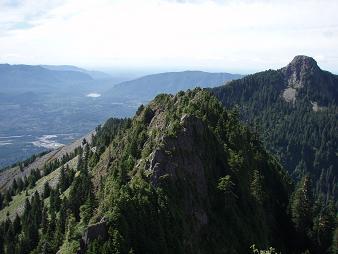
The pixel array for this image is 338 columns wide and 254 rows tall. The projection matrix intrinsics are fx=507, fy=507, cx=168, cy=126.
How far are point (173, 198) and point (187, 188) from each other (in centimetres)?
458

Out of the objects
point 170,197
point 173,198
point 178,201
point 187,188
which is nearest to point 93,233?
point 170,197

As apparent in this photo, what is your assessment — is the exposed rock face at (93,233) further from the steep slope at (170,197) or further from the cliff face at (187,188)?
the cliff face at (187,188)

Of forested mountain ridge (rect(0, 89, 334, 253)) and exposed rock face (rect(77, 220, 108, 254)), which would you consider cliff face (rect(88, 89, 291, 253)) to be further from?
exposed rock face (rect(77, 220, 108, 254))

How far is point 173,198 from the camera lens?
273 feet

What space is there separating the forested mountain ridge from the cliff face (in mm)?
189

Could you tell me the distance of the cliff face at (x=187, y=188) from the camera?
75938 mm

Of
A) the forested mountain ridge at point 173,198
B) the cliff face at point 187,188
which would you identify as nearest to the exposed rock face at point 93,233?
the forested mountain ridge at point 173,198

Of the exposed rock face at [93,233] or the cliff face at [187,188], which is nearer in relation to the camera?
the exposed rock face at [93,233]

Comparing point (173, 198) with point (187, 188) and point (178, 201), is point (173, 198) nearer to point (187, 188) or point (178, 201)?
point (178, 201)

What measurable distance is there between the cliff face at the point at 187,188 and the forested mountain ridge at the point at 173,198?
189 millimetres

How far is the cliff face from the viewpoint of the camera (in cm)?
7594

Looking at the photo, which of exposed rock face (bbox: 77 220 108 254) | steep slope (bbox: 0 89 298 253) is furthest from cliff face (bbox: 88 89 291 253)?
exposed rock face (bbox: 77 220 108 254)

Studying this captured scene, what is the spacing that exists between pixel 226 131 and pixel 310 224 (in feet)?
91.3

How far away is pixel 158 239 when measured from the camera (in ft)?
247
